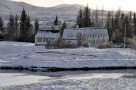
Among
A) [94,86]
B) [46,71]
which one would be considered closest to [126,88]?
[94,86]

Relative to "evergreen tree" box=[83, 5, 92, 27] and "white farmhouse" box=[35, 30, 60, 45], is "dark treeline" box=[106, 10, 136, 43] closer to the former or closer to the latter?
"evergreen tree" box=[83, 5, 92, 27]

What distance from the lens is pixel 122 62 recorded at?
55.2m

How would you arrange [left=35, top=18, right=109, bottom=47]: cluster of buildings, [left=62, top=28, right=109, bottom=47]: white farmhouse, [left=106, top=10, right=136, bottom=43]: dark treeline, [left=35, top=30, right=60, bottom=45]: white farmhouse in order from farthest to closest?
[left=106, top=10, right=136, bottom=43]: dark treeline < [left=35, top=30, right=60, bottom=45]: white farmhouse < [left=35, top=18, right=109, bottom=47]: cluster of buildings < [left=62, top=28, right=109, bottom=47]: white farmhouse

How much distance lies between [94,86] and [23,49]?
144 ft

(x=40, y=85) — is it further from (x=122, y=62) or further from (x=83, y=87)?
(x=122, y=62)

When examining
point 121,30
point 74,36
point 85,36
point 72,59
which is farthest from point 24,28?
point 72,59

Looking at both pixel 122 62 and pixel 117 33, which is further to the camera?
pixel 117 33

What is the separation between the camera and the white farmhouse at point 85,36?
90.5 m

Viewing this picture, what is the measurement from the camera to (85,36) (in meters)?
93.7

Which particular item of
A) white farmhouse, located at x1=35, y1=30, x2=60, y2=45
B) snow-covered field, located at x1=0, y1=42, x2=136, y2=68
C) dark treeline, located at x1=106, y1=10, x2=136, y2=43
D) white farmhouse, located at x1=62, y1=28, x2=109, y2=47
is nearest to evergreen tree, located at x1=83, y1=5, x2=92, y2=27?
dark treeline, located at x1=106, y1=10, x2=136, y2=43

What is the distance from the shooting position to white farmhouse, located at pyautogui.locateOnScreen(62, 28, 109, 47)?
3561 inches

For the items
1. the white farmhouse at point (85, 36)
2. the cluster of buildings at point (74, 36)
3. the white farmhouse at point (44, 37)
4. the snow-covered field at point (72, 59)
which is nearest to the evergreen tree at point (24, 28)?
the cluster of buildings at point (74, 36)

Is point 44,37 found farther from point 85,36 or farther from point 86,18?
point 86,18

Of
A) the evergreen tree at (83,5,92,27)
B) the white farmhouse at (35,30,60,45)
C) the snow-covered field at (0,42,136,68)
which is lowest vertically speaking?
the snow-covered field at (0,42,136,68)
